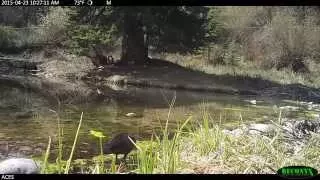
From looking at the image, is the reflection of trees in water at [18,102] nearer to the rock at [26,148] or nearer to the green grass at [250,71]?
the rock at [26,148]

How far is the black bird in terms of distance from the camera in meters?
3.29

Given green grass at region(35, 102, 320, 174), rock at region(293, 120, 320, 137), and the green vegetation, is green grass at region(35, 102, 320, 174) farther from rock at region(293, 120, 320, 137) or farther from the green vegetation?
the green vegetation

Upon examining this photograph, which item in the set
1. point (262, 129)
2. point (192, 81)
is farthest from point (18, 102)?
point (262, 129)

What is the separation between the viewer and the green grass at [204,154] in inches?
127

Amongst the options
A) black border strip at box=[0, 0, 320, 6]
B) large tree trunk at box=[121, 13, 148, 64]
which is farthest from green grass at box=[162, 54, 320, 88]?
black border strip at box=[0, 0, 320, 6]

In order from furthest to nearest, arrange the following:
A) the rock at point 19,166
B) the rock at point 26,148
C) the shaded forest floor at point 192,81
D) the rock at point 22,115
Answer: the shaded forest floor at point 192,81 < the rock at point 22,115 < the rock at point 26,148 < the rock at point 19,166

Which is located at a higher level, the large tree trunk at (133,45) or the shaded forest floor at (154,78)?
the large tree trunk at (133,45)

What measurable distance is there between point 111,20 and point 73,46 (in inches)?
10.6

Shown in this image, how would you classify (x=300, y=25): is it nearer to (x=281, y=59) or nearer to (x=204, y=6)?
(x=281, y=59)

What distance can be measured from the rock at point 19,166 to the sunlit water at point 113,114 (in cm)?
7

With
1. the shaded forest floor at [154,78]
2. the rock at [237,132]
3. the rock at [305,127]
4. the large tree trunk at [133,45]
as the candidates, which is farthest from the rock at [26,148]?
the rock at [305,127]

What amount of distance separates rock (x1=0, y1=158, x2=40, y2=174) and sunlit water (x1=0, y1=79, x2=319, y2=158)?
0.23ft

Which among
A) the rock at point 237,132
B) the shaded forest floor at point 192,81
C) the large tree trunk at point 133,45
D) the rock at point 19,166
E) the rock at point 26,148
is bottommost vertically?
the rock at point 19,166

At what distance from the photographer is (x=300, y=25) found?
3461 mm
